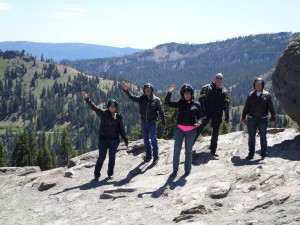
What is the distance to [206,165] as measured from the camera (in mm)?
15797

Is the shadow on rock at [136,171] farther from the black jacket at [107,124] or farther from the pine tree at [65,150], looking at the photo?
the pine tree at [65,150]

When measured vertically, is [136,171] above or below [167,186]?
below

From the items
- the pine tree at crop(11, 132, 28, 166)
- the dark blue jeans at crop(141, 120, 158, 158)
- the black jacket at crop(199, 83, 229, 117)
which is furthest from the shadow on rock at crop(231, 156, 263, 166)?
the pine tree at crop(11, 132, 28, 166)

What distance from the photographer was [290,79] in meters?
17.2

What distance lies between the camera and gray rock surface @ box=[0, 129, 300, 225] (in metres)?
10.7

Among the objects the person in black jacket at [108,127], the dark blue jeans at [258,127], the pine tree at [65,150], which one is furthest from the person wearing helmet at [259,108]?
the pine tree at [65,150]

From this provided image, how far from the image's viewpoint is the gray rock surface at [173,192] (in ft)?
35.0

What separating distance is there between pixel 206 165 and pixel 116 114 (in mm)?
4518

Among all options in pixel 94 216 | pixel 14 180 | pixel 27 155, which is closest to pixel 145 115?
pixel 94 216

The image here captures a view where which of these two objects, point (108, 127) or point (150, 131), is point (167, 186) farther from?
point (108, 127)

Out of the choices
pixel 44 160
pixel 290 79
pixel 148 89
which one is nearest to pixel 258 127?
pixel 290 79

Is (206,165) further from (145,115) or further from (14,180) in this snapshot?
(14,180)

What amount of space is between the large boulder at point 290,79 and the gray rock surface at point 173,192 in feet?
5.61

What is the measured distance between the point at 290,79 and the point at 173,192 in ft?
27.5
